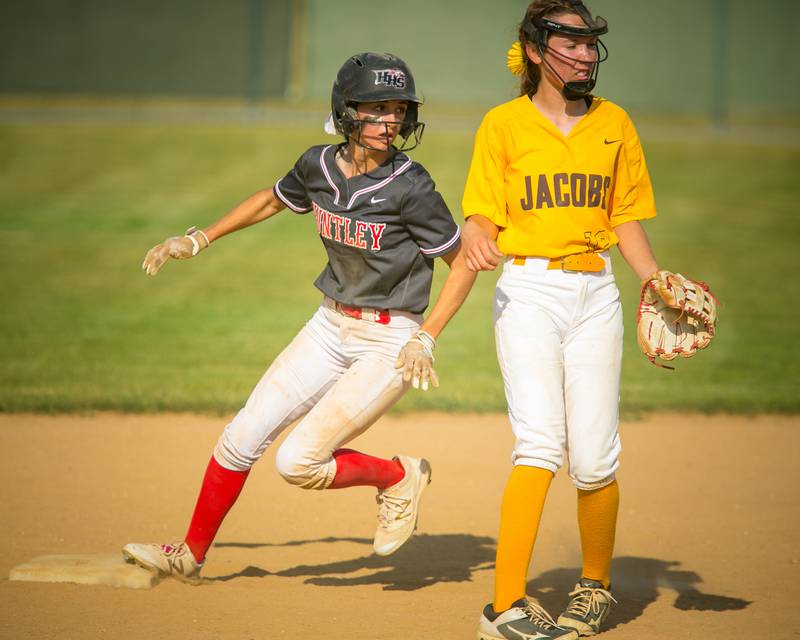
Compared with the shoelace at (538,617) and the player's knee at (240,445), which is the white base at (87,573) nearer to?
the player's knee at (240,445)

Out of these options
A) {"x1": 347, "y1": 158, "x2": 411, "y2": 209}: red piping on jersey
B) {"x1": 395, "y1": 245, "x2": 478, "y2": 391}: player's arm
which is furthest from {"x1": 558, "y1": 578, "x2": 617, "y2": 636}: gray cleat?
{"x1": 347, "y1": 158, "x2": 411, "y2": 209}: red piping on jersey

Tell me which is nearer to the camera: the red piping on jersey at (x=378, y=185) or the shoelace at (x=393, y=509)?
the red piping on jersey at (x=378, y=185)

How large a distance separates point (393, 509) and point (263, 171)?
12.8 meters

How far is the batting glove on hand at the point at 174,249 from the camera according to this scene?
4.41 m

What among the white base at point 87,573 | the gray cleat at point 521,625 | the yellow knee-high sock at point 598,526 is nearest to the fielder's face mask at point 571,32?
the yellow knee-high sock at point 598,526

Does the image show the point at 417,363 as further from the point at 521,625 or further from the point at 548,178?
the point at 521,625

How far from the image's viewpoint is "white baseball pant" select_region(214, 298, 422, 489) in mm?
4246

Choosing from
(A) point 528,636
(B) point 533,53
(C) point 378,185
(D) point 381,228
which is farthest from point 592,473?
(B) point 533,53

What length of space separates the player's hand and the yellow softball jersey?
0.13m

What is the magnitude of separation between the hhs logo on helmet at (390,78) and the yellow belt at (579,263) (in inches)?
35.1

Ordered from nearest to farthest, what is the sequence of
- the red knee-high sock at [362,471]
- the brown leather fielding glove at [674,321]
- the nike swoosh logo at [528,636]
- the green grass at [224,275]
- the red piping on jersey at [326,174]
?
the nike swoosh logo at [528,636]
the brown leather fielding glove at [674,321]
the red piping on jersey at [326,174]
the red knee-high sock at [362,471]
the green grass at [224,275]

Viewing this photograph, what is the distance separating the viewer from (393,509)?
4.54 meters

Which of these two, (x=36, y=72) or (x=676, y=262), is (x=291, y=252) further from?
(x=36, y=72)

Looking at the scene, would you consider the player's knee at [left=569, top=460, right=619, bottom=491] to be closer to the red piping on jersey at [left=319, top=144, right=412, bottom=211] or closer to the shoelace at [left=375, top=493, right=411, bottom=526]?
the shoelace at [left=375, top=493, right=411, bottom=526]
